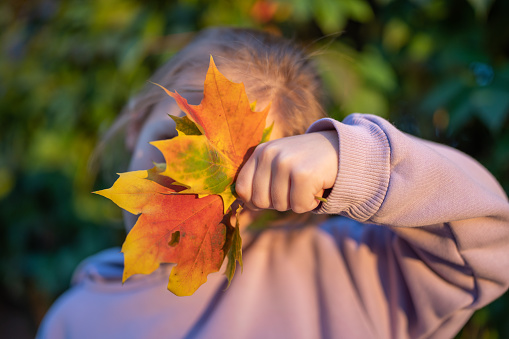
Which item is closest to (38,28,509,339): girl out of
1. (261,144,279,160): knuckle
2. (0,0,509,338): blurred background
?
(261,144,279,160): knuckle

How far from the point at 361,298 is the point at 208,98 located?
0.42m

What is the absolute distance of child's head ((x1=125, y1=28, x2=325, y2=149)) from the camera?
1.91 feet

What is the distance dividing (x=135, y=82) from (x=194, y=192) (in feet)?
3.01

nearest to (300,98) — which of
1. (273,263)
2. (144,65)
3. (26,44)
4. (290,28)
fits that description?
(273,263)

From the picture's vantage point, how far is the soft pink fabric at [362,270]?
1.46 ft

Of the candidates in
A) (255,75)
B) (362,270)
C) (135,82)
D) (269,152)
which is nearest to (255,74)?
(255,75)

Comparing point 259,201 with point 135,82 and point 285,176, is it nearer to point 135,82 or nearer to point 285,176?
point 285,176

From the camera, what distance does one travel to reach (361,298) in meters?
0.63

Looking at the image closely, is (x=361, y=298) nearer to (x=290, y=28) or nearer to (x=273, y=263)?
(x=273, y=263)

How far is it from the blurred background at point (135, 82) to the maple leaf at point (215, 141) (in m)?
0.50

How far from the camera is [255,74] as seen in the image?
598mm

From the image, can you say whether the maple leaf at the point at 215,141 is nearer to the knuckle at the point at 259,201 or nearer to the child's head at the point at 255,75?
the knuckle at the point at 259,201

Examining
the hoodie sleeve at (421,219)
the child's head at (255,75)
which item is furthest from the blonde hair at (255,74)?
the hoodie sleeve at (421,219)

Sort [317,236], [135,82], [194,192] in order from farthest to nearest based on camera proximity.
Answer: [135,82] → [317,236] → [194,192]
